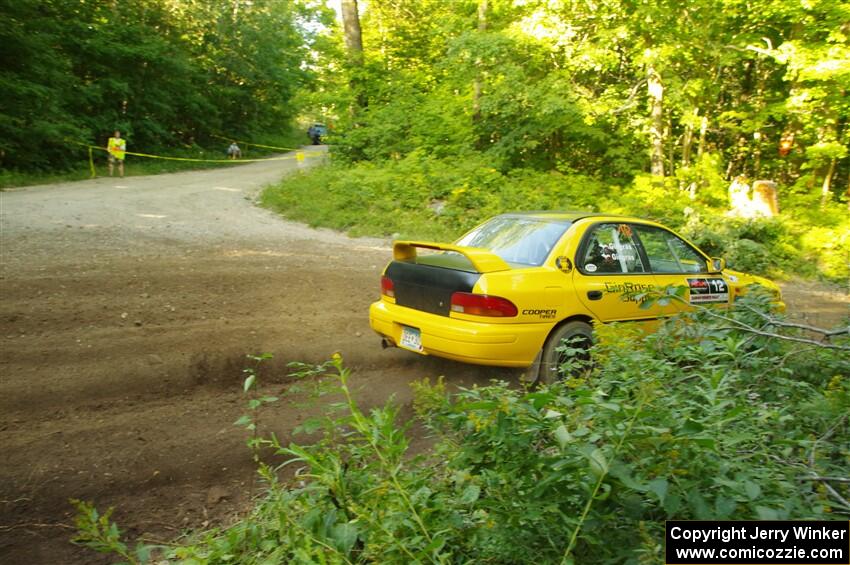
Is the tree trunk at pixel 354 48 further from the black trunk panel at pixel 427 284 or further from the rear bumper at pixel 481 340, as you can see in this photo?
the rear bumper at pixel 481 340

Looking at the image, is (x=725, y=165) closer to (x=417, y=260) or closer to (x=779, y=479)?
(x=417, y=260)

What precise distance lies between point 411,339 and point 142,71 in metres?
24.9

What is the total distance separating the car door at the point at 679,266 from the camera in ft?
19.7

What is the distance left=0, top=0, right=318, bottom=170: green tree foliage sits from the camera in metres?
18.8

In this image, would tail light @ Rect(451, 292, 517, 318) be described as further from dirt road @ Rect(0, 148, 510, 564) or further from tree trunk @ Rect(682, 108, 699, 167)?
tree trunk @ Rect(682, 108, 699, 167)

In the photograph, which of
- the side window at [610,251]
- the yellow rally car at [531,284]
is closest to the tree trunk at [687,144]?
the yellow rally car at [531,284]

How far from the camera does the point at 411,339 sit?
5.45m

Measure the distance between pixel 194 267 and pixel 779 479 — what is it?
8.31m

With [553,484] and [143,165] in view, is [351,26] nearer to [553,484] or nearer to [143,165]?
[143,165]

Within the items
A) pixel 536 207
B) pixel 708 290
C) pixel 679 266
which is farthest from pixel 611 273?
pixel 536 207

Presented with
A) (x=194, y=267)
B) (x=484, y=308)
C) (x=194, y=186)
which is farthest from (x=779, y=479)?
(x=194, y=186)

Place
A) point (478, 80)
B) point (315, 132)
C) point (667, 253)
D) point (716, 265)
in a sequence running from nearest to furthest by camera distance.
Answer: point (667, 253) < point (716, 265) < point (478, 80) < point (315, 132)

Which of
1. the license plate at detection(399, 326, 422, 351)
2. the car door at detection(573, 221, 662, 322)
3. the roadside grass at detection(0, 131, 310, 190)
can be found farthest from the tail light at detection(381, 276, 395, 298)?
the roadside grass at detection(0, 131, 310, 190)

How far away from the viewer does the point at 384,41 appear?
22672 mm
